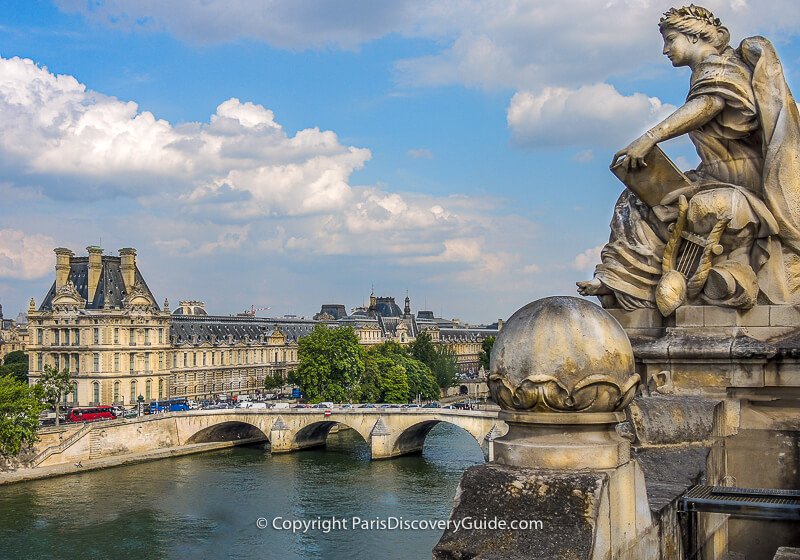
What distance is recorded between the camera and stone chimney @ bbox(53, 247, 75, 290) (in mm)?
75250

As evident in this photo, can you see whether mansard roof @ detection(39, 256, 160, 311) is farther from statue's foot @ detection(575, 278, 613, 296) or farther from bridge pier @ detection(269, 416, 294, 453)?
statue's foot @ detection(575, 278, 613, 296)

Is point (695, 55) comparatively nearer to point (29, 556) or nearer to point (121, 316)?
point (29, 556)

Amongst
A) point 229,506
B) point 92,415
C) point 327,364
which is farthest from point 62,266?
point 229,506

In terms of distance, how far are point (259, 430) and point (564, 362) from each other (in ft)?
176

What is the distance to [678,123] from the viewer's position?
595cm

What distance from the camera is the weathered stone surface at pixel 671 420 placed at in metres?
5.14

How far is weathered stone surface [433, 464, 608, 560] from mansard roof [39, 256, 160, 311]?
73488 millimetres

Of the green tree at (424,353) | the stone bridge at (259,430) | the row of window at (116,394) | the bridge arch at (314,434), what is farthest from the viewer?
the green tree at (424,353)

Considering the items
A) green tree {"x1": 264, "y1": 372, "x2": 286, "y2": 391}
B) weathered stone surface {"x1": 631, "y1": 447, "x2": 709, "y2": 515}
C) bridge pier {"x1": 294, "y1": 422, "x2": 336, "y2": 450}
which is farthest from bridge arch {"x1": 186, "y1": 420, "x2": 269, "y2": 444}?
weathered stone surface {"x1": 631, "y1": 447, "x2": 709, "y2": 515}

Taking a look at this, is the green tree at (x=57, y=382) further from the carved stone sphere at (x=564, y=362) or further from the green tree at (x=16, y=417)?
the carved stone sphere at (x=564, y=362)

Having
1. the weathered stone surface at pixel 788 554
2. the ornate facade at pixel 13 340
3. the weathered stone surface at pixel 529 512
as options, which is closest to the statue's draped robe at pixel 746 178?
the weathered stone surface at pixel 788 554

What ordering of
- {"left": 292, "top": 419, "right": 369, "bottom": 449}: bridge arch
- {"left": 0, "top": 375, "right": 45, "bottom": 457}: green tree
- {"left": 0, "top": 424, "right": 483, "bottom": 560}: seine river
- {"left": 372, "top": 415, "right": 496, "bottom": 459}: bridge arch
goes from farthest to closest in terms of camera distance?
{"left": 292, "top": 419, "right": 369, "bottom": 449}: bridge arch → {"left": 372, "top": 415, "right": 496, "bottom": 459}: bridge arch → {"left": 0, "top": 375, "right": 45, "bottom": 457}: green tree → {"left": 0, "top": 424, "right": 483, "bottom": 560}: seine river

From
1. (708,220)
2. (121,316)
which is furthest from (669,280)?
(121,316)

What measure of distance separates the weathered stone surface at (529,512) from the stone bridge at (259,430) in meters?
41.3
